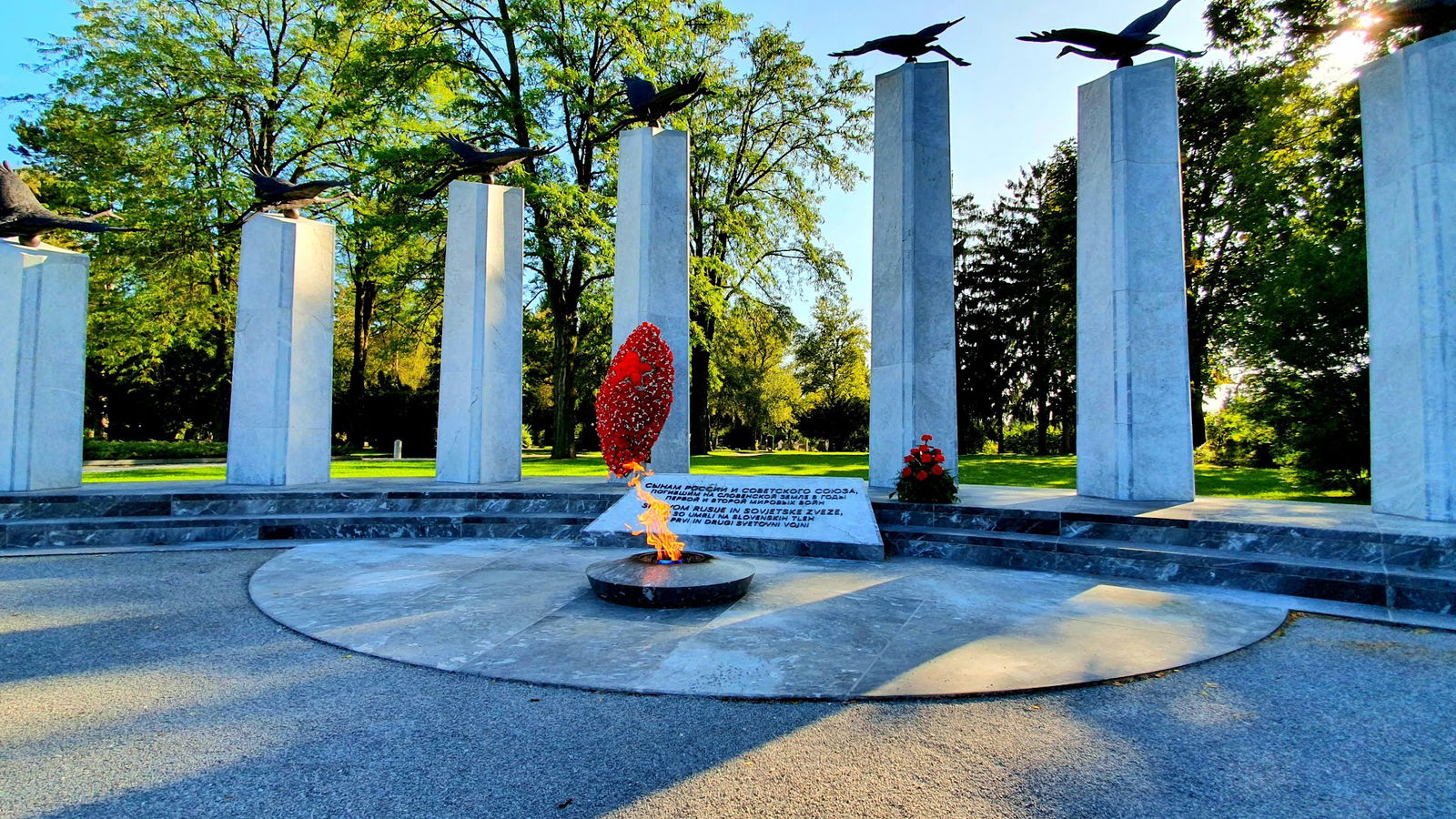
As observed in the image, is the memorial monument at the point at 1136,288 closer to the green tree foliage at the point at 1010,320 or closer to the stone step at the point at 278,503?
the stone step at the point at 278,503

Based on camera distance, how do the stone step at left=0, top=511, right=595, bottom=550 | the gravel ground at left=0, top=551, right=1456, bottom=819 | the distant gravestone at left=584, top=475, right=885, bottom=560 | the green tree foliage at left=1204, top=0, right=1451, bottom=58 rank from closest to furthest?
1. the gravel ground at left=0, top=551, right=1456, bottom=819
2. the distant gravestone at left=584, top=475, right=885, bottom=560
3. the stone step at left=0, top=511, right=595, bottom=550
4. the green tree foliage at left=1204, top=0, right=1451, bottom=58

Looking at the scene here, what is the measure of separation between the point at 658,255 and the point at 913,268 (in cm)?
392

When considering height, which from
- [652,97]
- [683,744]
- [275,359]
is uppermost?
[652,97]

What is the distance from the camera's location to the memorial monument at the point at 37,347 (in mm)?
9344

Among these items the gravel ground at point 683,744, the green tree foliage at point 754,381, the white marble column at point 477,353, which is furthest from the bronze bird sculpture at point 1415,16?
the green tree foliage at point 754,381

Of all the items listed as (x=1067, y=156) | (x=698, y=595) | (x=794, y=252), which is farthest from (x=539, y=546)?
(x=1067, y=156)

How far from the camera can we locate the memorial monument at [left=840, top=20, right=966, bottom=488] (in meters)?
9.54

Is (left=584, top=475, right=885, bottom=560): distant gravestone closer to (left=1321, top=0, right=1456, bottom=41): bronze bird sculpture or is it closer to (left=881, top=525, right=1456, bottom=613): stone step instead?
(left=881, top=525, right=1456, bottom=613): stone step

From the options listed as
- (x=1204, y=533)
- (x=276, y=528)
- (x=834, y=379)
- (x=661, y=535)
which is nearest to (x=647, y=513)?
(x=661, y=535)

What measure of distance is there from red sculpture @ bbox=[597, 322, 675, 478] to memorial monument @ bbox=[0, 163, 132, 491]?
24.2ft

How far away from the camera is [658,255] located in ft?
35.3

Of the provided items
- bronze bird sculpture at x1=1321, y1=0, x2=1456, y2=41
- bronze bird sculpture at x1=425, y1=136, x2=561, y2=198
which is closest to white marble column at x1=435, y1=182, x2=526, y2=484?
bronze bird sculpture at x1=425, y1=136, x2=561, y2=198

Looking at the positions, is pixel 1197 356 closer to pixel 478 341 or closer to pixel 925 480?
pixel 925 480

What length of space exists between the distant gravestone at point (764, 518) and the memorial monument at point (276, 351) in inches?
215
